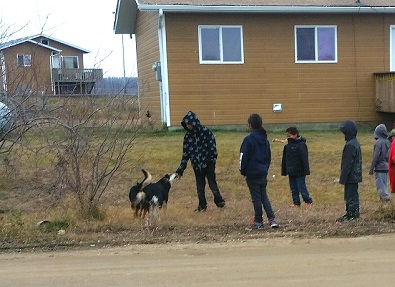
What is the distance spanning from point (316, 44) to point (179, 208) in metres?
11.4

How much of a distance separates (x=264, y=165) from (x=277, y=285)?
281 centimetres

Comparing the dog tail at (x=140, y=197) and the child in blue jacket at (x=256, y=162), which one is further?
the dog tail at (x=140, y=197)

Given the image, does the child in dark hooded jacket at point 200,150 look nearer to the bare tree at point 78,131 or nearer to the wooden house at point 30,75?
the bare tree at point 78,131

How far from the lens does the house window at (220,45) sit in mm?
18516

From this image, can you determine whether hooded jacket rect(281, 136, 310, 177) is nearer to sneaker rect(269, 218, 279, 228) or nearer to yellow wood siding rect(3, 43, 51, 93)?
sneaker rect(269, 218, 279, 228)

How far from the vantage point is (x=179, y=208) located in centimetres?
987

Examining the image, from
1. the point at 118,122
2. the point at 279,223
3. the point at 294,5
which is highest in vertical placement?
the point at 294,5

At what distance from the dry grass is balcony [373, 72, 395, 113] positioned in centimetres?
328

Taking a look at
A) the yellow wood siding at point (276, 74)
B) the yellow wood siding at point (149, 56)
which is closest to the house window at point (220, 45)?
the yellow wood siding at point (276, 74)

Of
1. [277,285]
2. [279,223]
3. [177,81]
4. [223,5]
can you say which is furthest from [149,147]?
[277,285]

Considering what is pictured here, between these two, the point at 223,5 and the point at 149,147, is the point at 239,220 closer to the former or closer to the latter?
the point at 149,147

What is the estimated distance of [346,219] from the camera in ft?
27.3

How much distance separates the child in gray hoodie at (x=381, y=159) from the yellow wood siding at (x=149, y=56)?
1072cm

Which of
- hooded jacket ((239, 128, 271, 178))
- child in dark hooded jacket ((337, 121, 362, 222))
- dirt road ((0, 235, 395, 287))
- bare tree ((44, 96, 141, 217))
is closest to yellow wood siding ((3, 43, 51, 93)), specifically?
bare tree ((44, 96, 141, 217))
